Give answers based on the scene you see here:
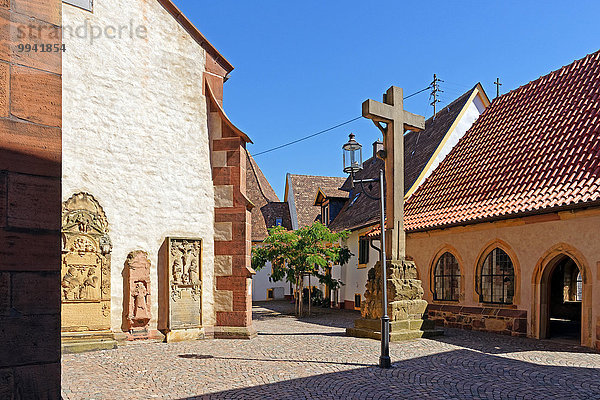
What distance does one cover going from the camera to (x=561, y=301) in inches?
728

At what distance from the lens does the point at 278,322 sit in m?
16.6

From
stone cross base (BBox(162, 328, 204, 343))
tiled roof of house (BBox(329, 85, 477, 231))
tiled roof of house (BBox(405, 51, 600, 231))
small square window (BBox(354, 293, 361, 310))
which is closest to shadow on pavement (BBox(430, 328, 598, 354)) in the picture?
tiled roof of house (BBox(405, 51, 600, 231))

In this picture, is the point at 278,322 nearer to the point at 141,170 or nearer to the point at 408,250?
the point at 408,250

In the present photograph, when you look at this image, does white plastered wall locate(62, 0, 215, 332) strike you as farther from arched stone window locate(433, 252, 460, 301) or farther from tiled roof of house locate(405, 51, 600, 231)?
arched stone window locate(433, 252, 460, 301)

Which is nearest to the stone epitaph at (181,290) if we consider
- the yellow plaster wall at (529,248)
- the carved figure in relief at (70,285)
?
the carved figure in relief at (70,285)

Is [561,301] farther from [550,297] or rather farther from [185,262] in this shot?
[185,262]

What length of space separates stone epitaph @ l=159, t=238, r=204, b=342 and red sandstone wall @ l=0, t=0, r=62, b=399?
8769 millimetres

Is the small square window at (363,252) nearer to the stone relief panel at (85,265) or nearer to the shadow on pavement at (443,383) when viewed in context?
the shadow on pavement at (443,383)

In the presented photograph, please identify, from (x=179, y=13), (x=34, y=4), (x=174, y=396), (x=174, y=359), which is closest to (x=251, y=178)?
(x=179, y=13)

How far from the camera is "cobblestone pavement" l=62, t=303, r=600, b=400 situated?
6537 mm

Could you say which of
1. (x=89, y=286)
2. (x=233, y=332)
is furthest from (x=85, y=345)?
(x=233, y=332)

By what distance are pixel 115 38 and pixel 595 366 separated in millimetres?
11442

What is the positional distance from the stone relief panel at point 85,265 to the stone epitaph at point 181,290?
1.30 meters

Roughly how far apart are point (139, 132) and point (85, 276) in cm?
336
